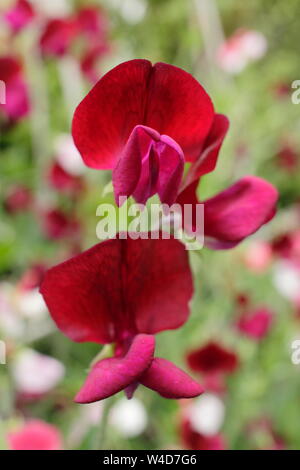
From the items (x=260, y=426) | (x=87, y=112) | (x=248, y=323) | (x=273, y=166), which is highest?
(x=87, y=112)

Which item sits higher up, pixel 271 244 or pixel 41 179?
pixel 41 179

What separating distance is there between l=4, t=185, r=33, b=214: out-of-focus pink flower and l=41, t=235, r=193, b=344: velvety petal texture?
2.96 ft

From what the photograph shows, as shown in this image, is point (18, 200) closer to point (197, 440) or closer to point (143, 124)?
point (197, 440)

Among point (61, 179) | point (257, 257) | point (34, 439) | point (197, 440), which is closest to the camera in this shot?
point (34, 439)

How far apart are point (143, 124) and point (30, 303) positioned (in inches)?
22.2

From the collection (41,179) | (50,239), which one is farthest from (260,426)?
(41,179)

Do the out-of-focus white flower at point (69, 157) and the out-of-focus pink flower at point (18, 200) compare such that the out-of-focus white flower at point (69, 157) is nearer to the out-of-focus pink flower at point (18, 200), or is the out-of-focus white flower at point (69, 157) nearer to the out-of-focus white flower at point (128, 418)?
the out-of-focus pink flower at point (18, 200)

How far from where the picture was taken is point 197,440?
72 cm

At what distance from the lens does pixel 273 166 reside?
6.22 ft

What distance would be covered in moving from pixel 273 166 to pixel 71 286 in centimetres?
164

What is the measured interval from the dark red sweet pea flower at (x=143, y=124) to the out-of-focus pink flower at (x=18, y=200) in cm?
92

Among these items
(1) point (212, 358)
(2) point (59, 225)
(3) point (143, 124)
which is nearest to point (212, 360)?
(1) point (212, 358)

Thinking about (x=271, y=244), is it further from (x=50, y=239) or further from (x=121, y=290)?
(x=121, y=290)
